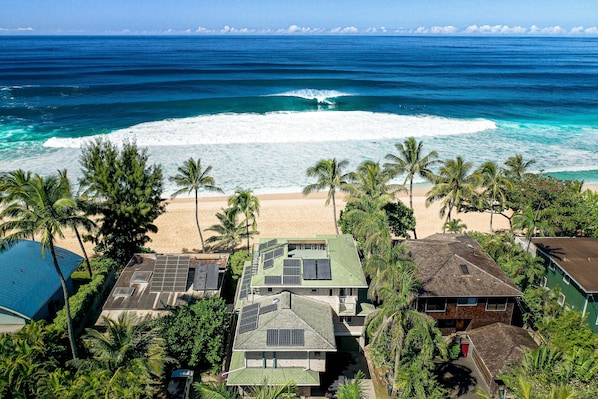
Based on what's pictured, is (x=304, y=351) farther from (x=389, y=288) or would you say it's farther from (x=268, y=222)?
(x=268, y=222)

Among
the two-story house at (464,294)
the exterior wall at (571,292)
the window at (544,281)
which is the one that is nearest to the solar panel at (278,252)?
the two-story house at (464,294)

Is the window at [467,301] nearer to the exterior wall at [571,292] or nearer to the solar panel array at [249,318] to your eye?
the exterior wall at [571,292]

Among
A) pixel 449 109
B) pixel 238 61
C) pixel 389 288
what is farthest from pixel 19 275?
pixel 238 61

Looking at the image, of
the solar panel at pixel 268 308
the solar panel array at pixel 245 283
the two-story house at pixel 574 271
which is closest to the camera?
the solar panel at pixel 268 308

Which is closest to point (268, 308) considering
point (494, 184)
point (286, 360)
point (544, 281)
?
point (286, 360)

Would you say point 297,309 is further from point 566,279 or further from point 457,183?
point 457,183
